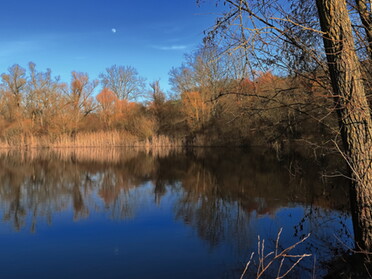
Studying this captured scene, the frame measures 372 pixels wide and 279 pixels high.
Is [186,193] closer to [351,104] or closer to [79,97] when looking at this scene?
[351,104]

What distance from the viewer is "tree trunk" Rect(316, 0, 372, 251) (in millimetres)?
2945

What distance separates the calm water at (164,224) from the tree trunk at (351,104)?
87 cm

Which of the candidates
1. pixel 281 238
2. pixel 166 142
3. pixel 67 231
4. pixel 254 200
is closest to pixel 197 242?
pixel 281 238

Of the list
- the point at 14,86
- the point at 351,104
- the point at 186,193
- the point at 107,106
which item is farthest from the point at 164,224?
the point at 14,86

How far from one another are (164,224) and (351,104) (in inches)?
162

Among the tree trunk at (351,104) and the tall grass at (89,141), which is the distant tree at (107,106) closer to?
the tall grass at (89,141)

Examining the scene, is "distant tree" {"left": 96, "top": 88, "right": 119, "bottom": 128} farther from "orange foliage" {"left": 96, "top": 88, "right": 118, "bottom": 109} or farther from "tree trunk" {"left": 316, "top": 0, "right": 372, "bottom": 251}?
"tree trunk" {"left": 316, "top": 0, "right": 372, "bottom": 251}

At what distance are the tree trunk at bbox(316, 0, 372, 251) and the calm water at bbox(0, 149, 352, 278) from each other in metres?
0.87

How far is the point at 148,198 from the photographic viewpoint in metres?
8.30

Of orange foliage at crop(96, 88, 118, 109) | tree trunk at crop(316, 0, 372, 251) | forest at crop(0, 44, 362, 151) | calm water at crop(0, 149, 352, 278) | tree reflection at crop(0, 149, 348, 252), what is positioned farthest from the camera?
orange foliage at crop(96, 88, 118, 109)

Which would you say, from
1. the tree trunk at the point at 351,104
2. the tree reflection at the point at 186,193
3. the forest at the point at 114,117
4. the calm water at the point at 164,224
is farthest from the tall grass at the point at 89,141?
the tree trunk at the point at 351,104

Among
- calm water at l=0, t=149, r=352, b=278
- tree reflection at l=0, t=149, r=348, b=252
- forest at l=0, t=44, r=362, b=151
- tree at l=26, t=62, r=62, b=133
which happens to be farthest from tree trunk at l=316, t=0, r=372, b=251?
tree at l=26, t=62, r=62, b=133

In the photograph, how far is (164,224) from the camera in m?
6.03

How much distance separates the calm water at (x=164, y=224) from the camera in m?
4.22
